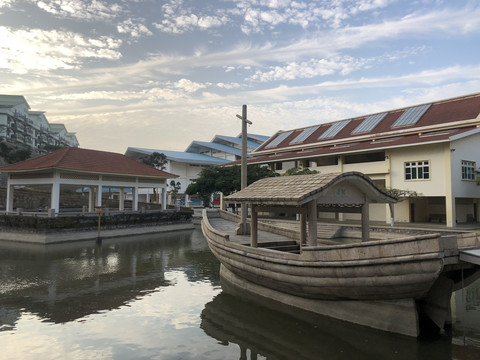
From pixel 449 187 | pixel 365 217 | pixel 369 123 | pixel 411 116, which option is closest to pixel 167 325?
pixel 365 217

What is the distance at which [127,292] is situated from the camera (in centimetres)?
1184

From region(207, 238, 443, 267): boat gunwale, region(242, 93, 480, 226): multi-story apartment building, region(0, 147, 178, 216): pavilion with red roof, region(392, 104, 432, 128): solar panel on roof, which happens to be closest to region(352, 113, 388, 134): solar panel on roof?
region(242, 93, 480, 226): multi-story apartment building

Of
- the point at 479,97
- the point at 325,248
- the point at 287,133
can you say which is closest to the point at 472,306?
the point at 325,248

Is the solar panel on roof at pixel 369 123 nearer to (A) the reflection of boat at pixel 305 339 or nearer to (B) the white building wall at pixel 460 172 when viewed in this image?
(B) the white building wall at pixel 460 172

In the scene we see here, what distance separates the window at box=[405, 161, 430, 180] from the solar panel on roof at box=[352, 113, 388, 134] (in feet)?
21.6

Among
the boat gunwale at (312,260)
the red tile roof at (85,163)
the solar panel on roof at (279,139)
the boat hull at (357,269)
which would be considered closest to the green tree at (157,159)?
the red tile roof at (85,163)

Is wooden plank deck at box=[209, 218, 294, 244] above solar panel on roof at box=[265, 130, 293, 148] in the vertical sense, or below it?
below

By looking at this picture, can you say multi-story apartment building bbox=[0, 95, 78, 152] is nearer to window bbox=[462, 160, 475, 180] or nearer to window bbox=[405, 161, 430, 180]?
window bbox=[405, 161, 430, 180]

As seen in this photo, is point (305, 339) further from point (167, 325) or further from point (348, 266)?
point (167, 325)

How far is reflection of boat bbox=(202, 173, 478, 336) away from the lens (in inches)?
268

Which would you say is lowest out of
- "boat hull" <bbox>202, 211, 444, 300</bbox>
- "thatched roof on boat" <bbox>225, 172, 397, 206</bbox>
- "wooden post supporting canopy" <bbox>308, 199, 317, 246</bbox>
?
"boat hull" <bbox>202, 211, 444, 300</bbox>

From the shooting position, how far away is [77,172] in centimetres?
2622

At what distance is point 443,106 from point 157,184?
2748 centimetres

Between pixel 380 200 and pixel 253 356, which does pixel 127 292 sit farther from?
pixel 380 200
